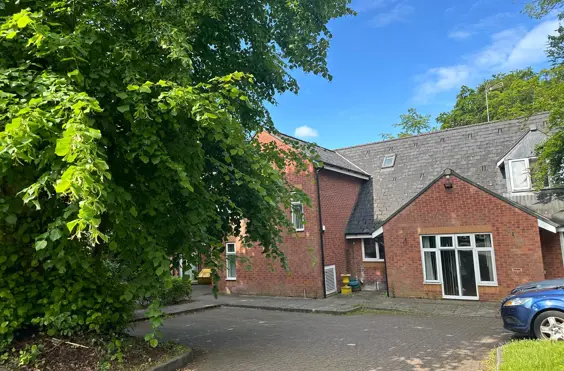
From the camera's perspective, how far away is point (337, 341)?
885 centimetres

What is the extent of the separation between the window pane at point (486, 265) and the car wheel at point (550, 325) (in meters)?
6.54

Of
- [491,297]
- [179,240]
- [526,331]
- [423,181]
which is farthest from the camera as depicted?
[423,181]

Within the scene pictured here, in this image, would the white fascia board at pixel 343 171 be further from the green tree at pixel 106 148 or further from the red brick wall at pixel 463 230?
the green tree at pixel 106 148

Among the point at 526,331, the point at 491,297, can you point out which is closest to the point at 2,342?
the point at 526,331

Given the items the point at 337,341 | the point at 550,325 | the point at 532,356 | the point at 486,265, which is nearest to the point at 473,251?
the point at 486,265

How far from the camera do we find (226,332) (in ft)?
34.7

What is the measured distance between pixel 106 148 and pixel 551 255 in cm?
1445

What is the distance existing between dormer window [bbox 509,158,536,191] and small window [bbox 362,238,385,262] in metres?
5.85

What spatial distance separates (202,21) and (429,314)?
10598 mm

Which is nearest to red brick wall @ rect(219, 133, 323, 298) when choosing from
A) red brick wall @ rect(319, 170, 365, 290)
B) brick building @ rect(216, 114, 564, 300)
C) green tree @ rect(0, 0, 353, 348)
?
brick building @ rect(216, 114, 564, 300)

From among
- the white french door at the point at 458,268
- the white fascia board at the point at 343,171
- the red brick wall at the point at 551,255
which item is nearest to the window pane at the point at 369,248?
the white fascia board at the point at 343,171

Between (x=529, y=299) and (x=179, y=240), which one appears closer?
(x=179, y=240)

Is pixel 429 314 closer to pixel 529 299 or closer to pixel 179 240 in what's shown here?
pixel 529 299

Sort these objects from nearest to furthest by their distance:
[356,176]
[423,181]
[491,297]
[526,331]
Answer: [526,331], [491,297], [423,181], [356,176]
